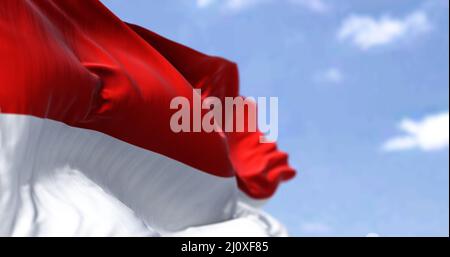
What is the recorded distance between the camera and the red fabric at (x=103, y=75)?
12.9ft

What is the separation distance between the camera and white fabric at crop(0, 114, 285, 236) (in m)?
3.65

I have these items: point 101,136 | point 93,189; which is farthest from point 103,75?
point 93,189

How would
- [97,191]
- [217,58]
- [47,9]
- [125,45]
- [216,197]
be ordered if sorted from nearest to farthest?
1. [97,191]
2. [47,9]
3. [125,45]
4. [216,197]
5. [217,58]

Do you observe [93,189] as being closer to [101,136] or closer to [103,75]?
[101,136]

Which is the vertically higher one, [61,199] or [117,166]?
[117,166]

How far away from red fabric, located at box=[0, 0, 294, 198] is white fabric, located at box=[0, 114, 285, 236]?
10 centimetres

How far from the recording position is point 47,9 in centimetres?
468

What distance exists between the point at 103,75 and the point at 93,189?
930 millimetres

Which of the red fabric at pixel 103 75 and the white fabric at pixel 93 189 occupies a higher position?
the red fabric at pixel 103 75

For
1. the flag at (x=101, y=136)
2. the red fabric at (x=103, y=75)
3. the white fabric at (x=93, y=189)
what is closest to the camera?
the white fabric at (x=93, y=189)

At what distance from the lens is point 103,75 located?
475 cm
